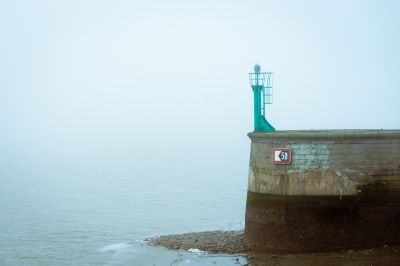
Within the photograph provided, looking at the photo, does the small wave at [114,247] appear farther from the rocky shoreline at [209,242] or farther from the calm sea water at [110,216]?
the rocky shoreline at [209,242]

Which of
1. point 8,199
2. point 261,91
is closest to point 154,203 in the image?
point 8,199

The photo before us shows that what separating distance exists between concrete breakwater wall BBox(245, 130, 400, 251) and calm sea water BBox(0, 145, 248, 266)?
103 inches

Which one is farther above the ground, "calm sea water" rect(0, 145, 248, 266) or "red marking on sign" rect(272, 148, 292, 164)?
"red marking on sign" rect(272, 148, 292, 164)

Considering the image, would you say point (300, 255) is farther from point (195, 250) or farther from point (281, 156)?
point (195, 250)

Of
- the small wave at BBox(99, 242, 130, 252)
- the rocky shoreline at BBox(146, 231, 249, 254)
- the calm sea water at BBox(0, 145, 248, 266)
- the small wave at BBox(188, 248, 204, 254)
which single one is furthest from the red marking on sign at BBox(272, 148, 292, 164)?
the small wave at BBox(99, 242, 130, 252)

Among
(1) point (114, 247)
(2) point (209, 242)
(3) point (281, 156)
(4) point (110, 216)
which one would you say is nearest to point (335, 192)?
(3) point (281, 156)

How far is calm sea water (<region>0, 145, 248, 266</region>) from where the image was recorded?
2530 cm

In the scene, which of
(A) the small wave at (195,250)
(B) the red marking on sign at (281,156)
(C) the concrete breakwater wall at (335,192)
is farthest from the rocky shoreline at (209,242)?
(B) the red marking on sign at (281,156)

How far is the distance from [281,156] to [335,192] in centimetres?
234

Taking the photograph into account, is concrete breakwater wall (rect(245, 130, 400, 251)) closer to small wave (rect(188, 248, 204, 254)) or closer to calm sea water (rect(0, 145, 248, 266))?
calm sea water (rect(0, 145, 248, 266))

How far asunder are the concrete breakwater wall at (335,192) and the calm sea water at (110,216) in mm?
2613

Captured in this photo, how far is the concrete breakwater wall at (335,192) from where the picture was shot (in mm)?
19453

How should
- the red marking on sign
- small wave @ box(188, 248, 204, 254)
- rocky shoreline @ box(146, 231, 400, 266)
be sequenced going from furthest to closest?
small wave @ box(188, 248, 204, 254)
the red marking on sign
rocky shoreline @ box(146, 231, 400, 266)

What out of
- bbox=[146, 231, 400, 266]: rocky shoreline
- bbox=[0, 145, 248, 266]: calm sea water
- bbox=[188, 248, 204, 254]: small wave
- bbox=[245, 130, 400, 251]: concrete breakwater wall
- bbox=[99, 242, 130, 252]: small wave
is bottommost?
bbox=[0, 145, 248, 266]: calm sea water
